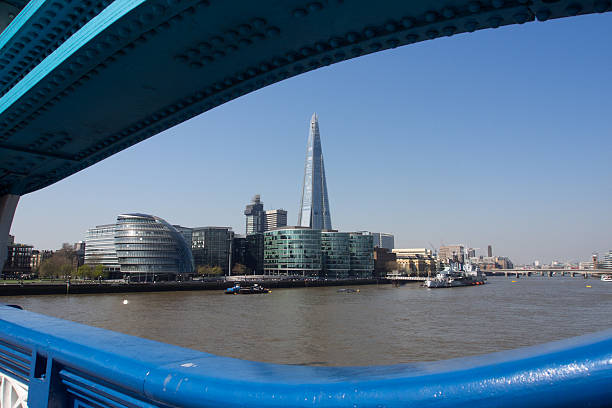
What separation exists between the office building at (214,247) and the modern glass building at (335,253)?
29412 mm

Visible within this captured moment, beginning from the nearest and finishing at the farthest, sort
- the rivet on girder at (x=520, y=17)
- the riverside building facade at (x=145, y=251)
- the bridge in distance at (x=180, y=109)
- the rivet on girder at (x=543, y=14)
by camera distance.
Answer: the bridge in distance at (x=180, y=109) → the rivet on girder at (x=543, y=14) → the rivet on girder at (x=520, y=17) → the riverside building facade at (x=145, y=251)

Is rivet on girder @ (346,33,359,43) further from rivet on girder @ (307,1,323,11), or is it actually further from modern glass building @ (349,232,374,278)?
modern glass building @ (349,232,374,278)

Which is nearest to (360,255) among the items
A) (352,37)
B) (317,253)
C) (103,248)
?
(317,253)

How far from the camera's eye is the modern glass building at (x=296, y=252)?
394ft

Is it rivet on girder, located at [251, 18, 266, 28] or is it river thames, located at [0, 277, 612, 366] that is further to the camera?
river thames, located at [0, 277, 612, 366]

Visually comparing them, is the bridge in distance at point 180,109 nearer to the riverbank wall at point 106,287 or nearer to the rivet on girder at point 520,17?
the rivet on girder at point 520,17

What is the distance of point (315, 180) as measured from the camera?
183 metres

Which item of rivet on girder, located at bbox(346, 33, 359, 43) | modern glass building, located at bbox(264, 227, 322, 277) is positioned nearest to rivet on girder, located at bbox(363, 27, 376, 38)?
rivet on girder, located at bbox(346, 33, 359, 43)

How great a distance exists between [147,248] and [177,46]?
94.5 m

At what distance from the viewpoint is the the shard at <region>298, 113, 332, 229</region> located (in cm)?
17675

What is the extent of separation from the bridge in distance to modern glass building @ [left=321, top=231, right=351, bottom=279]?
115805mm

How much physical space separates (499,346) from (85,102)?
20.3m

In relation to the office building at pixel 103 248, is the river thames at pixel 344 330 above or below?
below

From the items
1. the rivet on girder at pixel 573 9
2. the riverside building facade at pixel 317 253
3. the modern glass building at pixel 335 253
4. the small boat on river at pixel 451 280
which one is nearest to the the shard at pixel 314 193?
the riverside building facade at pixel 317 253
